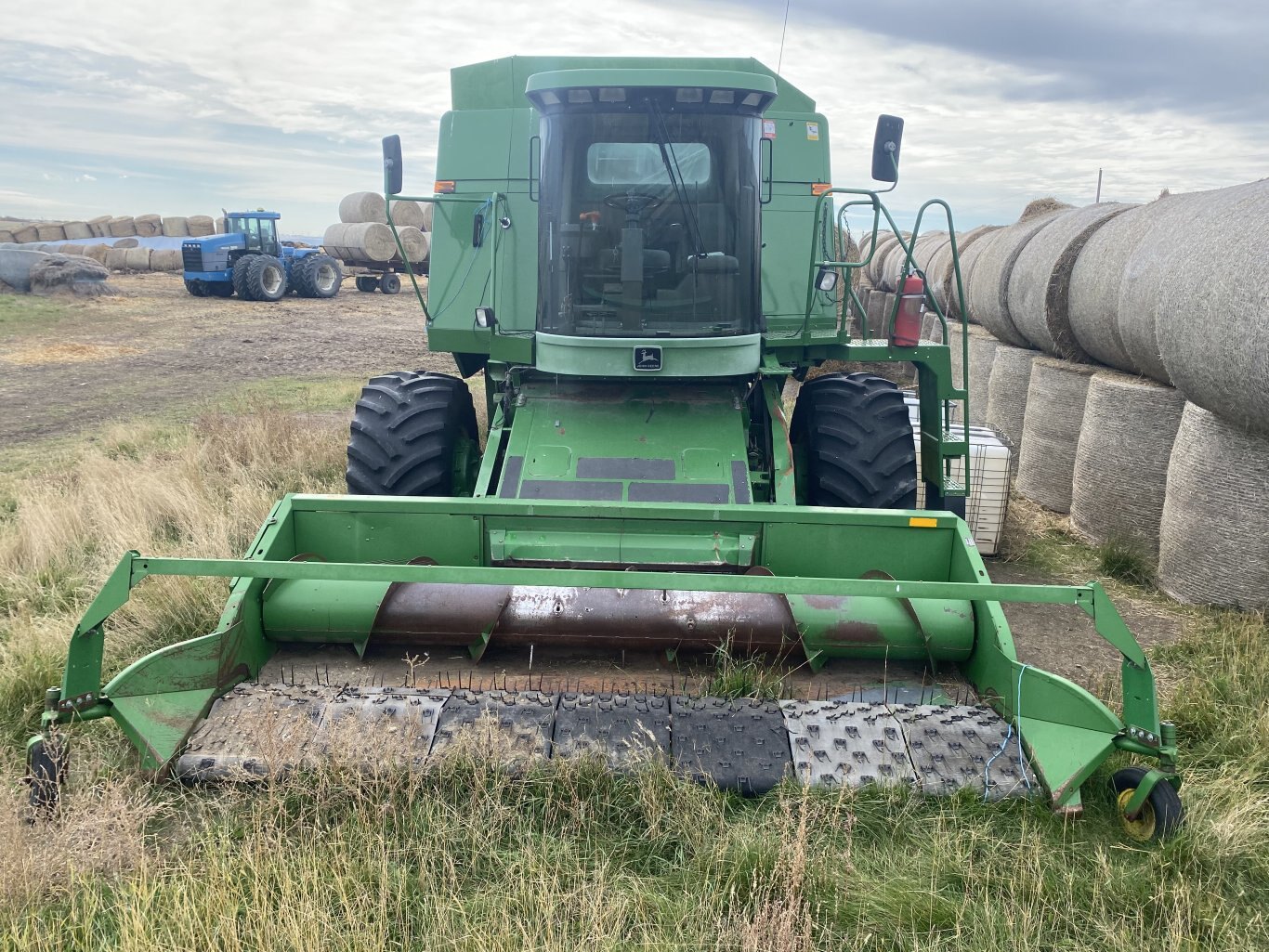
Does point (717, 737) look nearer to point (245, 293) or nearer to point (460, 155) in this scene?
point (460, 155)

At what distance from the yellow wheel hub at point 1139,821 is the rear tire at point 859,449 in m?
2.07

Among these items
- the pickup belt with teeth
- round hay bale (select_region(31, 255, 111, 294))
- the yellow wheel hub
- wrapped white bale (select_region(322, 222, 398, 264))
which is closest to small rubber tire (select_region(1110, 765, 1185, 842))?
the yellow wheel hub

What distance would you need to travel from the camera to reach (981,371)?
10.2m

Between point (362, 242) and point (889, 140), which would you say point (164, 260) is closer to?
point (362, 242)

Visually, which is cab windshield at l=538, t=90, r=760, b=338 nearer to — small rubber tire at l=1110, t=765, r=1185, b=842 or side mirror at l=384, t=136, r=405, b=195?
side mirror at l=384, t=136, r=405, b=195

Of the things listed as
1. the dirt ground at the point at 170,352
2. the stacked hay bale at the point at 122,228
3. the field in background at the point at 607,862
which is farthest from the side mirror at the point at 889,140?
the stacked hay bale at the point at 122,228

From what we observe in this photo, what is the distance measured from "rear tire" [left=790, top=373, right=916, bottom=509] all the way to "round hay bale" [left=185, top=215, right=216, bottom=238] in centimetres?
4817

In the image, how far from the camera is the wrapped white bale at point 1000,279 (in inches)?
368

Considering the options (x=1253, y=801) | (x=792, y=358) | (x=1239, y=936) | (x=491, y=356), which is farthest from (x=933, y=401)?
(x=1239, y=936)

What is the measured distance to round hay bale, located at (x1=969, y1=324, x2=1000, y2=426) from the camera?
9.98 meters

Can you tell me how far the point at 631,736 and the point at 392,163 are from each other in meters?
3.31

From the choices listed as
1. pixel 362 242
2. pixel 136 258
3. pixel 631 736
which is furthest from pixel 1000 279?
pixel 136 258

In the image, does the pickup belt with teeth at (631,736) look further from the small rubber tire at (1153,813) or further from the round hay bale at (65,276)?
the round hay bale at (65,276)

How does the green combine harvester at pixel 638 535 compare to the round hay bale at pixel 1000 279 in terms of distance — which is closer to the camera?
the green combine harvester at pixel 638 535
